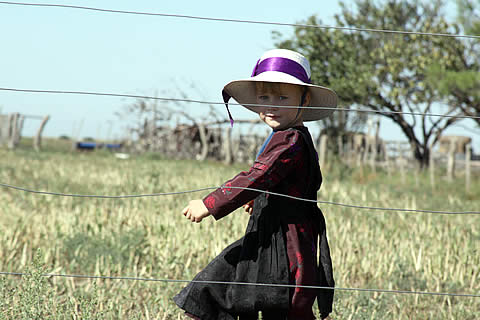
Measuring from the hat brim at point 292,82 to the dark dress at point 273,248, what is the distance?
0.19 metres

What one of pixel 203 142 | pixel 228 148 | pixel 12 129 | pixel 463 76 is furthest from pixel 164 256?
pixel 12 129

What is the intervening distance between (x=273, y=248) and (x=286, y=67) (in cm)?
72

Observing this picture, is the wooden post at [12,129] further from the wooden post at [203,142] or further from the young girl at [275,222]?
the young girl at [275,222]

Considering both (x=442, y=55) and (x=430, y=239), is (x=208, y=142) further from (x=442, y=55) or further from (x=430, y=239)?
(x=430, y=239)

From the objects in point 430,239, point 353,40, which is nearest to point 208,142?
point 353,40

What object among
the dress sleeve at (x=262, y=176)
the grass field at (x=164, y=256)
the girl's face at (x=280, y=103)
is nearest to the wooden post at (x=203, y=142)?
the grass field at (x=164, y=256)

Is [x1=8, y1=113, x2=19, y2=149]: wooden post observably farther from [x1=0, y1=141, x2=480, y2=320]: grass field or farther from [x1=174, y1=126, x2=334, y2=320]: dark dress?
[x1=174, y1=126, x2=334, y2=320]: dark dress

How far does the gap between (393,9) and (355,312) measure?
21627 millimetres

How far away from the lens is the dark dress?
2.24 m

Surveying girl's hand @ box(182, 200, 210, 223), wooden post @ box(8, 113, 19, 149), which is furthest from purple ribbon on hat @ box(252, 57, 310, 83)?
wooden post @ box(8, 113, 19, 149)

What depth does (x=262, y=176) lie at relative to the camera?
2225 mm

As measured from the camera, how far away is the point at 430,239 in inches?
207

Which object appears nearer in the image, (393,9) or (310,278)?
(310,278)

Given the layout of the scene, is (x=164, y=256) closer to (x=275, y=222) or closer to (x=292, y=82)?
(x=275, y=222)
